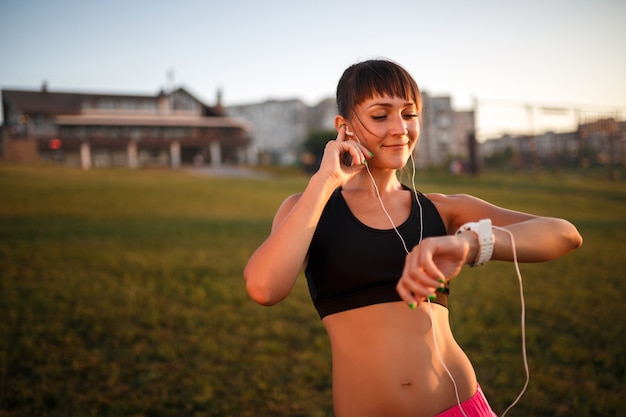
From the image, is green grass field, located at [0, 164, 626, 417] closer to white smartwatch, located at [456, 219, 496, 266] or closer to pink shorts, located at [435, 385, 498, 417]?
pink shorts, located at [435, 385, 498, 417]

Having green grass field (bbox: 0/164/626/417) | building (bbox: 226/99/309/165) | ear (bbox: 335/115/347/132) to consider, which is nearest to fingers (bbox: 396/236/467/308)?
ear (bbox: 335/115/347/132)

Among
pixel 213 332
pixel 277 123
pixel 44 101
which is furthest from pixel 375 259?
pixel 277 123

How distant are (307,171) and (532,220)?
4589 centimetres

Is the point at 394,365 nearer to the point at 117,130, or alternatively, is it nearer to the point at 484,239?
the point at 484,239

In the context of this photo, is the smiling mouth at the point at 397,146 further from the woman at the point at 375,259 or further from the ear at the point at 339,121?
the ear at the point at 339,121

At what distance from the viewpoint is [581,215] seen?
57.4 ft

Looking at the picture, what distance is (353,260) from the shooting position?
7.39 ft

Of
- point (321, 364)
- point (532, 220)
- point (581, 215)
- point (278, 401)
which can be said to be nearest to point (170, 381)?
point (278, 401)

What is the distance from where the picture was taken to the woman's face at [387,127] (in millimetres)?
2305

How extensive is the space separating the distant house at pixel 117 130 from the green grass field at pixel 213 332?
4557cm

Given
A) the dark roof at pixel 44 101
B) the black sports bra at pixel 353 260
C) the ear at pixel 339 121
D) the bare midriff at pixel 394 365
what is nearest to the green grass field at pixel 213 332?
the bare midriff at pixel 394 365

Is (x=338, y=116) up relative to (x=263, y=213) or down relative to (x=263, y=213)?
up

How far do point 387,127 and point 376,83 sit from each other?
204 millimetres

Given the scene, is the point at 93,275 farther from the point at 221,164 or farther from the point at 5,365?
the point at 221,164
